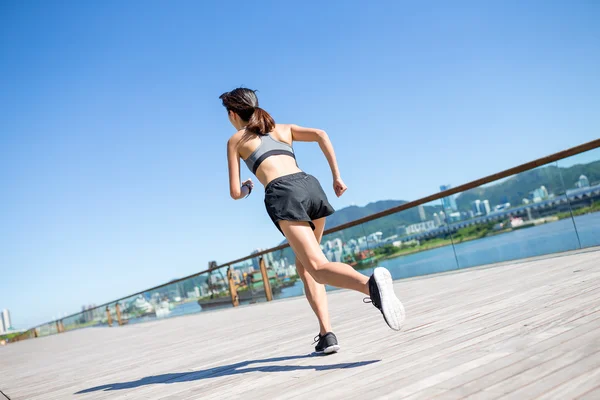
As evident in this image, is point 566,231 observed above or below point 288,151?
below

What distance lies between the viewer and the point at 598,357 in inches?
53.0

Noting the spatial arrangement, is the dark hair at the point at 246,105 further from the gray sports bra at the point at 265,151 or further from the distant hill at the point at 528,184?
the distant hill at the point at 528,184

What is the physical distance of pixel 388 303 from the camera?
183cm

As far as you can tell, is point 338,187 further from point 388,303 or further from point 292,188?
point 388,303

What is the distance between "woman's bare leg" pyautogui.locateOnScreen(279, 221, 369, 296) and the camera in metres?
1.92

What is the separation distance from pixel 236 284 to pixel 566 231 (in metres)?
6.14

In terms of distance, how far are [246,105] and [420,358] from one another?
1.41 metres

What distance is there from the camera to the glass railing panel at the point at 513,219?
4887mm

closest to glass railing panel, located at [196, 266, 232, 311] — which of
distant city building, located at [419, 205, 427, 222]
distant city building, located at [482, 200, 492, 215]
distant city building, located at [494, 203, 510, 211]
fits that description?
distant city building, located at [419, 205, 427, 222]

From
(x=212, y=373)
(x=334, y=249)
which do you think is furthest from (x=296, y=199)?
(x=334, y=249)

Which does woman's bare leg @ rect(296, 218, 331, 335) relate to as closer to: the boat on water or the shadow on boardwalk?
the shadow on boardwalk

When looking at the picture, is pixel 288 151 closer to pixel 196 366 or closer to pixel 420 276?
pixel 196 366

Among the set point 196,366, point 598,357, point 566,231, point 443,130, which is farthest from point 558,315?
point 443,130

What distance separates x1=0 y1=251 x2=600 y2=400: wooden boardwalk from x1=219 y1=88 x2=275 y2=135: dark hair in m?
1.15
